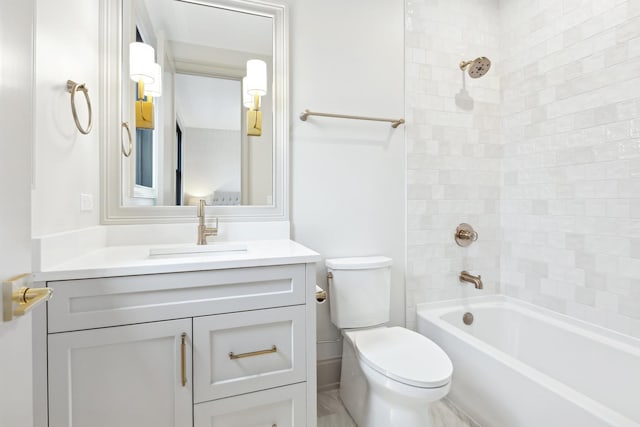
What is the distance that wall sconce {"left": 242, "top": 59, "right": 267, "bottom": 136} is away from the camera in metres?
1.72

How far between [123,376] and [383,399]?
3.40ft

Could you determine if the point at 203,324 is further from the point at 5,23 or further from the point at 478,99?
the point at 478,99

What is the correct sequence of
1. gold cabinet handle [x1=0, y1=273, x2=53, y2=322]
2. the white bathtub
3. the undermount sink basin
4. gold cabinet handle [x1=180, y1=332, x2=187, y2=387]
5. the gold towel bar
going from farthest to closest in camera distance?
the gold towel bar → the undermount sink basin → the white bathtub → gold cabinet handle [x1=180, y1=332, x2=187, y2=387] → gold cabinet handle [x1=0, y1=273, x2=53, y2=322]

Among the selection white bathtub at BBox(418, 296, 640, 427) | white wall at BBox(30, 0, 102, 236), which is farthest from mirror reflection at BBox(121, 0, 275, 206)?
white bathtub at BBox(418, 296, 640, 427)

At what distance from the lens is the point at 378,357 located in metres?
1.41

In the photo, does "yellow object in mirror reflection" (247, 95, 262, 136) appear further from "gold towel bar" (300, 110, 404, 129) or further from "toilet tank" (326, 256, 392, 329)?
"toilet tank" (326, 256, 392, 329)

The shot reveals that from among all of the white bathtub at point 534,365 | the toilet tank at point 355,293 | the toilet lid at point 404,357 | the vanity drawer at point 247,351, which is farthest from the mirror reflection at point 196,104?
the white bathtub at point 534,365

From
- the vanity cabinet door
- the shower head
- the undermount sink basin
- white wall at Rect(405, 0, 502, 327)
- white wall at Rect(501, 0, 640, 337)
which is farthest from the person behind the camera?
white wall at Rect(405, 0, 502, 327)

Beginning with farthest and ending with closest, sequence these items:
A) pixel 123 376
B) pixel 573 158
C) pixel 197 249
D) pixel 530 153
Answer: pixel 530 153, pixel 573 158, pixel 197 249, pixel 123 376

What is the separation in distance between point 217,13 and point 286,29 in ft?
1.23

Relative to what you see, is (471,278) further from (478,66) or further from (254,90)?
(254,90)

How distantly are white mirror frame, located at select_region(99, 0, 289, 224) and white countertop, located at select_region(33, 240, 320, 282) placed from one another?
24 centimetres

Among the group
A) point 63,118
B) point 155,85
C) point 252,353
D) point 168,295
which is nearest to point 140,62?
point 155,85

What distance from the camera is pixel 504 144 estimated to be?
2.23 metres
